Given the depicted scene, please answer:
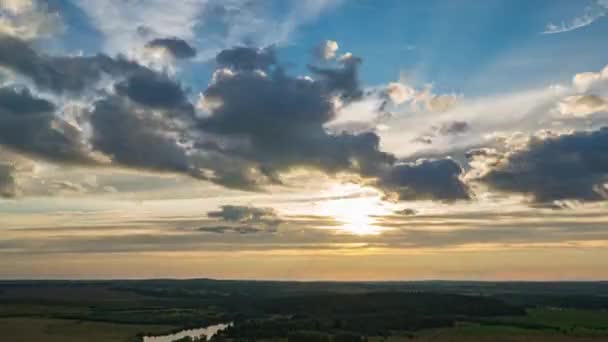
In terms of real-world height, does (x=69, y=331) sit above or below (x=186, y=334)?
above

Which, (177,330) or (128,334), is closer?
(128,334)

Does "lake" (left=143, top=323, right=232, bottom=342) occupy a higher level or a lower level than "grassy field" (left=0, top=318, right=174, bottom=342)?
lower

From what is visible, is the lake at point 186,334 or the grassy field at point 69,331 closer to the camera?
the grassy field at point 69,331

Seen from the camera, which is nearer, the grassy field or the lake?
the grassy field

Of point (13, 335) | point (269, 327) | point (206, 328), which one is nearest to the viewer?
point (13, 335)

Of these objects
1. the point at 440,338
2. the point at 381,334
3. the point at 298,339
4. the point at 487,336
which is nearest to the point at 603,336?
the point at 487,336

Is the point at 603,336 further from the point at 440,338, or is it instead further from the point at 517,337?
the point at 440,338

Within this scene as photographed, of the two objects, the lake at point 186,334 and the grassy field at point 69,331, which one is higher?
the grassy field at point 69,331

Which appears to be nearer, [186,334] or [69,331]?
[69,331]
